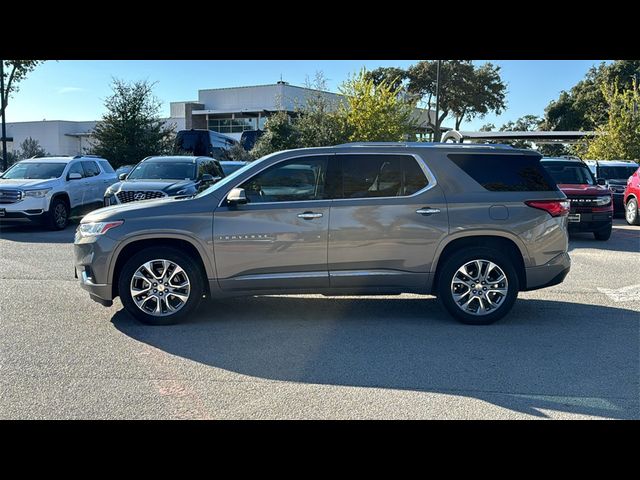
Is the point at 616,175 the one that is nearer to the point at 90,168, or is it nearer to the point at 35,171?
the point at 90,168

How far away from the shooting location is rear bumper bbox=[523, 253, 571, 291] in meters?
6.38

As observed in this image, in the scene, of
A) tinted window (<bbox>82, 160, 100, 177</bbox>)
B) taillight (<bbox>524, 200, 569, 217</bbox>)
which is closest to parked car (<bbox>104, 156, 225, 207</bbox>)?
tinted window (<bbox>82, 160, 100, 177</bbox>)

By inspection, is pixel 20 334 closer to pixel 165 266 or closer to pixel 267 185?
pixel 165 266

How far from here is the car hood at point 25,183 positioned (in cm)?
1395

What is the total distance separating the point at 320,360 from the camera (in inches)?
204

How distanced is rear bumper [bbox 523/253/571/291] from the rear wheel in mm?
7247

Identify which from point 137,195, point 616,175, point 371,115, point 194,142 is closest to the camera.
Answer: point 137,195

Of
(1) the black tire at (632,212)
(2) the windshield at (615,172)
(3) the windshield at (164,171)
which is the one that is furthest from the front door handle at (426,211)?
(2) the windshield at (615,172)

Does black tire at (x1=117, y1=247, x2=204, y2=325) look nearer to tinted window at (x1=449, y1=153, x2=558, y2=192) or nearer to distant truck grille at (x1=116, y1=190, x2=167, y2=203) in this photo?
tinted window at (x1=449, y1=153, x2=558, y2=192)

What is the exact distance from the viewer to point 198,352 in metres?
5.42

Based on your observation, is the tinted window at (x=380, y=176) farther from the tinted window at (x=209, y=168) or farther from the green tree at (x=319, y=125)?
the green tree at (x=319, y=125)

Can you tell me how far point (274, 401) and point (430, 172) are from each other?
3.26m

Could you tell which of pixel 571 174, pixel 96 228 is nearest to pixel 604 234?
pixel 571 174

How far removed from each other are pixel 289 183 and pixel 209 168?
8825mm
